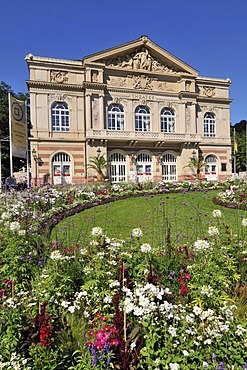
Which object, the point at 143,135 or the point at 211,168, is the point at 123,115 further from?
the point at 211,168

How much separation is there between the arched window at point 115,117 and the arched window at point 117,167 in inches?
103

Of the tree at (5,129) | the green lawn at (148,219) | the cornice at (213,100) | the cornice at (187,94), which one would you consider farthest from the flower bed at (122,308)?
the tree at (5,129)

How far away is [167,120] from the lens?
28.2 meters

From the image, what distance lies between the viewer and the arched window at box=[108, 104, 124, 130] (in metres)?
26.1

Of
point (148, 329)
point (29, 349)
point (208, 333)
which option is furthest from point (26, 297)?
point (208, 333)

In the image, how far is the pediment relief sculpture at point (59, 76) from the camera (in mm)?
24703

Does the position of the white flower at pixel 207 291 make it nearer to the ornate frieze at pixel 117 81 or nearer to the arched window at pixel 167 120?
the ornate frieze at pixel 117 81

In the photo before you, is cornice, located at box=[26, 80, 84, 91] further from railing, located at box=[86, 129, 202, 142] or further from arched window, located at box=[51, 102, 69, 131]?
railing, located at box=[86, 129, 202, 142]

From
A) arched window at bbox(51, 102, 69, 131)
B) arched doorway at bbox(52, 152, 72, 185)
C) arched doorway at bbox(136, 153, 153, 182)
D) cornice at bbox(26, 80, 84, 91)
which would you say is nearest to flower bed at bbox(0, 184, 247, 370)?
arched doorway at bbox(52, 152, 72, 185)

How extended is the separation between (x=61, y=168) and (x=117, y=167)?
17.2 feet

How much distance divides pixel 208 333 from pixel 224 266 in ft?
4.62

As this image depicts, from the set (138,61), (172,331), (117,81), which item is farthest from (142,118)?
(172,331)

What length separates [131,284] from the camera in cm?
304

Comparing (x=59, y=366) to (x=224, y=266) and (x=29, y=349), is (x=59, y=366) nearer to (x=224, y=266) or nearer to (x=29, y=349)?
(x=29, y=349)
